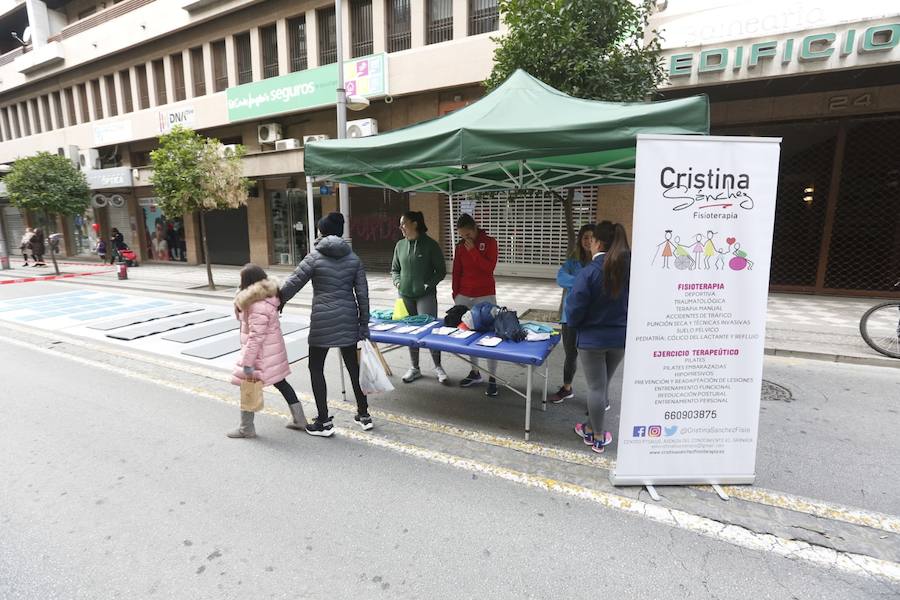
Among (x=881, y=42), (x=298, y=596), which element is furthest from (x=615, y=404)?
(x=881, y=42)

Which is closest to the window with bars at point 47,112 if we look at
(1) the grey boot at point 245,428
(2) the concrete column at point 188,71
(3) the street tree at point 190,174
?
(2) the concrete column at point 188,71

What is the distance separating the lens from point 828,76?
8.84 metres

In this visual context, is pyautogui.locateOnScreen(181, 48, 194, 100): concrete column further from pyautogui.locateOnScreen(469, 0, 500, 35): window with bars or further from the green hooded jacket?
the green hooded jacket

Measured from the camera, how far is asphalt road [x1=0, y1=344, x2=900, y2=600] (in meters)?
2.30

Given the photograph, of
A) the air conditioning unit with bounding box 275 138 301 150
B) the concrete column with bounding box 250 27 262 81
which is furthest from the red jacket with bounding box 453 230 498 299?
the concrete column with bounding box 250 27 262 81

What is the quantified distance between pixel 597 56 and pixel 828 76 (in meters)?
5.64

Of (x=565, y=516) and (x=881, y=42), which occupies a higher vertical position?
(x=881, y=42)

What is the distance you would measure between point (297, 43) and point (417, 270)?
14.5m

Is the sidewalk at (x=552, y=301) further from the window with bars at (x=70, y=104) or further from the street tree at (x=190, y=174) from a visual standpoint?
the window with bars at (x=70, y=104)

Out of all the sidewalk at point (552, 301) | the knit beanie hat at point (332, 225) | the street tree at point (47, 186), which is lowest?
the sidewalk at point (552, 301)

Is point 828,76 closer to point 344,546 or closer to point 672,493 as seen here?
point 672,493

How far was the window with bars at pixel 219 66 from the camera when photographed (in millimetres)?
17375

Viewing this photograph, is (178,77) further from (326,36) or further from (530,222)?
(530,222)

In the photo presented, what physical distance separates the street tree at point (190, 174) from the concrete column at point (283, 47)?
196 inches
